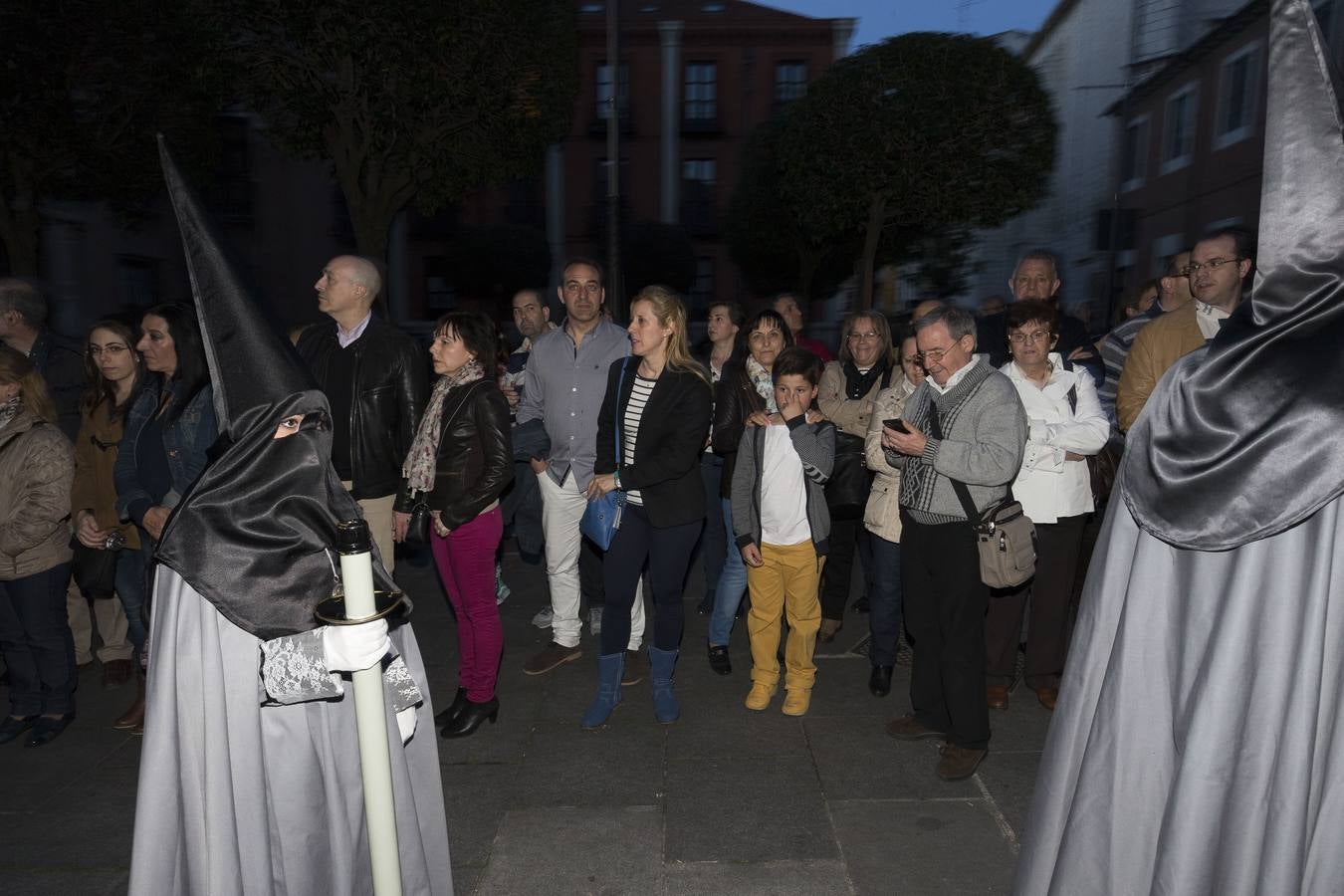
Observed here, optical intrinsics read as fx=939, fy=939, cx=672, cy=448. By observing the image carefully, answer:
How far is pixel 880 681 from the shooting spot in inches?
192

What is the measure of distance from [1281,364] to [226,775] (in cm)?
255

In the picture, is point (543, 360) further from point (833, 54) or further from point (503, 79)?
point (833, 54)

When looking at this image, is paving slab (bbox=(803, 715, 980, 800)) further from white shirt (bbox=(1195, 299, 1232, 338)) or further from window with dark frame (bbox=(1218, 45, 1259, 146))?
window with dark frame (bbox=(1218, 45, 1259, 146))

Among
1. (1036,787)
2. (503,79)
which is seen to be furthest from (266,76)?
(1036,787)

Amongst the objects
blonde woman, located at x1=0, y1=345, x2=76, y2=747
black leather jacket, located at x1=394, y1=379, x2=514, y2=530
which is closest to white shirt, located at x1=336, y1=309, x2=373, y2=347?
black leather jacket, located at x1=394, y1=379, x2=514, y2=530

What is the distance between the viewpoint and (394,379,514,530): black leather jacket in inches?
170

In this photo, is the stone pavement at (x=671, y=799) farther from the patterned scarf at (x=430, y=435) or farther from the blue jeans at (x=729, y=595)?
the patterned scarf at (x=430, y=435)

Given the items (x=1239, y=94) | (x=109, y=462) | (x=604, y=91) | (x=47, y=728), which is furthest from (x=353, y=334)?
(x=604, y=91)

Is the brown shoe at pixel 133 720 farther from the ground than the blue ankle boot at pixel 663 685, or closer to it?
closer to it

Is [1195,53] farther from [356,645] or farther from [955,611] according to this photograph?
[356,645]

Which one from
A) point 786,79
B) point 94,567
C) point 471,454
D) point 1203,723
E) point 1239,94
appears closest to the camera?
point 1203,723

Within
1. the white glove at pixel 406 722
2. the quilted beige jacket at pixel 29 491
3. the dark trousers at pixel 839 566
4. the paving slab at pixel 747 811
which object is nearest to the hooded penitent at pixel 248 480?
the white glove at pixel 406 722

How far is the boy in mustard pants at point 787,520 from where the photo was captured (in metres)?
4.55

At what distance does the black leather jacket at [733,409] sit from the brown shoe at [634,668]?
1096mm
